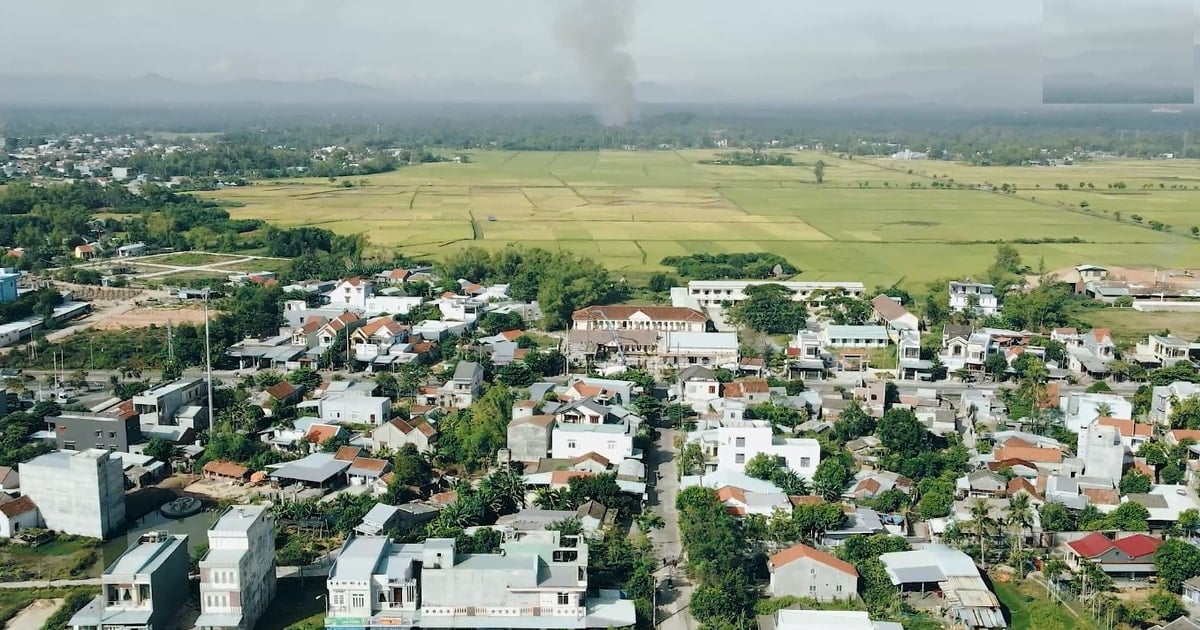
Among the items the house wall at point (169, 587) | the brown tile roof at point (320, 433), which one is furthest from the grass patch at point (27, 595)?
the brown tile roof at point (320, 433)

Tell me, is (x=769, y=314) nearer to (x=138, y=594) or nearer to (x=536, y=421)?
(x=536, y=421)

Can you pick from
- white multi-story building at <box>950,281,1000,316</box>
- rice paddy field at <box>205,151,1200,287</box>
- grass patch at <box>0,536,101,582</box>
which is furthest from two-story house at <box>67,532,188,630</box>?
rice paddy field at <box>205,151,1200,287</box>

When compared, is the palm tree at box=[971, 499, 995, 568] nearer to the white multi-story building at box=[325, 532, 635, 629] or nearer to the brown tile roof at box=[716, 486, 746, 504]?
the brown tile roof at box=[716, 486, 746, 504]

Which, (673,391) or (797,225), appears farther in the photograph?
(797,225)

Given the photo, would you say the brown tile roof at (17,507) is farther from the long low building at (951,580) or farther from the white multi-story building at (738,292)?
the white multi-story building at (738,292)

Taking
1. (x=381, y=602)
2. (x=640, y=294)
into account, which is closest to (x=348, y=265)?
(x=640, y=294)

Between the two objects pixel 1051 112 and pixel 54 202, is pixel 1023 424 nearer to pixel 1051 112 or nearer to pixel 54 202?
pixel 54 202

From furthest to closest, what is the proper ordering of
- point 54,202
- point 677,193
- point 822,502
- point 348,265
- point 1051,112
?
point 1051,112, point 677,193, point 54,202, point 348,265, point 822,502
